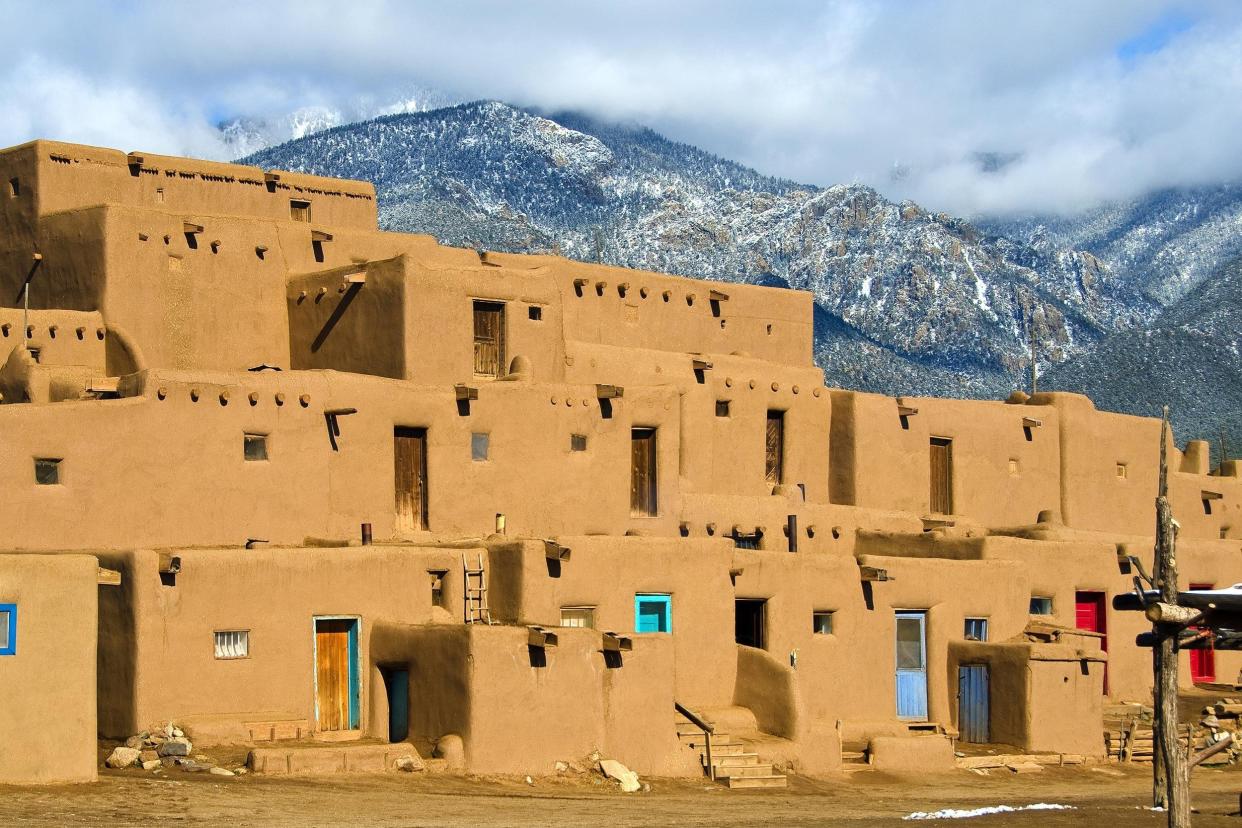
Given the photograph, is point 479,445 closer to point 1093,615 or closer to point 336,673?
point 336,673

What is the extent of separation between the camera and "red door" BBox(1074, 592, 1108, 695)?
38.4 m

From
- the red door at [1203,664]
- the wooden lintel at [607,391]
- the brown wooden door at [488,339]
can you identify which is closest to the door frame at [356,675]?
the wooden lintel at [607,391]

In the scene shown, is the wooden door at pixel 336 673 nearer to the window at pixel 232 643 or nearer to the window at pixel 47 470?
the window at pixel 232 643

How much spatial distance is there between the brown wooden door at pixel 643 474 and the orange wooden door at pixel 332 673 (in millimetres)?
7958

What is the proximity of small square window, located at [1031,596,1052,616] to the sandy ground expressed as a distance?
20.0ft

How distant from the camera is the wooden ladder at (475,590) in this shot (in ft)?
97.6

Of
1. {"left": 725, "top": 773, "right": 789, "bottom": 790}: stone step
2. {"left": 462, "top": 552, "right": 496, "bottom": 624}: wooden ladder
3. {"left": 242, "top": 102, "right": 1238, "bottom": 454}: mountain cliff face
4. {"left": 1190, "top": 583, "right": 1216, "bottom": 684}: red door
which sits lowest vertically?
{"left": 725, "top": 773, "right": 789, "bottom": 790}: stone step

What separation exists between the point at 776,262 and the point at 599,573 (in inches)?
2279

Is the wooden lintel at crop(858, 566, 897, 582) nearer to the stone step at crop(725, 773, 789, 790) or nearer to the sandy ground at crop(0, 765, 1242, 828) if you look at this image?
the sandy ground at crop(0, 765, 1242, 828)

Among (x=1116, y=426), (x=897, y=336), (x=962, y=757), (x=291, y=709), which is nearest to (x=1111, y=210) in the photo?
(x=897, y=336)

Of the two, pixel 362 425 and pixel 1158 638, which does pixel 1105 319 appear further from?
pixel 1158 638

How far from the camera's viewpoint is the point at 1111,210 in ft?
363

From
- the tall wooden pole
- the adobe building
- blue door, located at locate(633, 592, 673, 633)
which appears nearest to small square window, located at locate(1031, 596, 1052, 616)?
the adobe building

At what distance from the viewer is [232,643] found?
27656 mm
